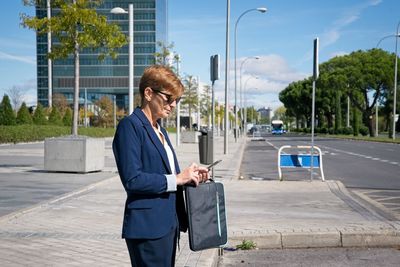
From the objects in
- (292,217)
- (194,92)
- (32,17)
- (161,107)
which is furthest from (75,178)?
(194,92)

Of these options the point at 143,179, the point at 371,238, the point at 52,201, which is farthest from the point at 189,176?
the point at 52,201

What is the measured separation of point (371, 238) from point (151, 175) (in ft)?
14.8

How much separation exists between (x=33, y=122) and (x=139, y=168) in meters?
42.9

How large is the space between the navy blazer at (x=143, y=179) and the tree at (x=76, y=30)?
12586mm

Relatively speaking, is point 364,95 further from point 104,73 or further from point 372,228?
point 104,73

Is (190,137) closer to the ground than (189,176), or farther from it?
closer to the ground

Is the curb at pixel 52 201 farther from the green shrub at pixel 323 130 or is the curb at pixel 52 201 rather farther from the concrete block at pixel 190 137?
the green shrub at pixel 323 130

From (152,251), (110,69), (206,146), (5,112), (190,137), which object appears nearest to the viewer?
(152,251)

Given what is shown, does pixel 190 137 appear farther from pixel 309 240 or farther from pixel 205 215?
pixel 205 215

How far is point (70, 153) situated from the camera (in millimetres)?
13328

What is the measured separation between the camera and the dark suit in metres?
2.51

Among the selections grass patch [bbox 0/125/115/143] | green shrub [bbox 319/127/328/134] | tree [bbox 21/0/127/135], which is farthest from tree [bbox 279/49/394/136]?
tree [bbox 21/0/127/135]

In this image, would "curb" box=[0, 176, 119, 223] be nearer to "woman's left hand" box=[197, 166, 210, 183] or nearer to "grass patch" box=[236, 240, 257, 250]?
"grass patch" box=[236, 240, 257, 250]

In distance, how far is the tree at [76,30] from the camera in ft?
48.1
